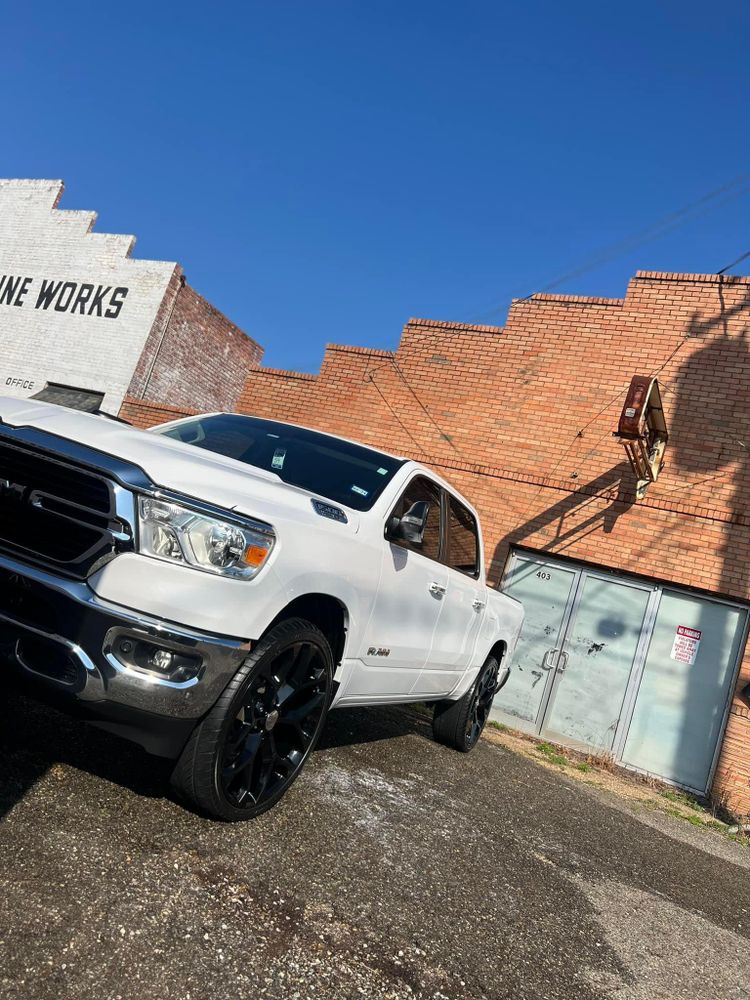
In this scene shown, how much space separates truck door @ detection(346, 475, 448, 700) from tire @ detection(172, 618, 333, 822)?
0.43 meters

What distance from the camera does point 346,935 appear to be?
2314mm

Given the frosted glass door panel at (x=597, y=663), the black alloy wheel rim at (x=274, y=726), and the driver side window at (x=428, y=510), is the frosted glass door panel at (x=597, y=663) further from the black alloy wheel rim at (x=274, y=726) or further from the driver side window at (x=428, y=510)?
the black alloy wheel rim at (x=274, y=726)

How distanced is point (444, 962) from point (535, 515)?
8603 mm

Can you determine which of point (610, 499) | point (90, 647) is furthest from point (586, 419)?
point (90, 647)

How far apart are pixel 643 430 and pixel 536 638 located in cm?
350

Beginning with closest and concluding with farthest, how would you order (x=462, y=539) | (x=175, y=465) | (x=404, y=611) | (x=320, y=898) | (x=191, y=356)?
1. (x=320, y=898)
2. (x=175, y=465)
3. (x=404, y=611)
4. (x=462, y=539)
5. (x=191, y=356)

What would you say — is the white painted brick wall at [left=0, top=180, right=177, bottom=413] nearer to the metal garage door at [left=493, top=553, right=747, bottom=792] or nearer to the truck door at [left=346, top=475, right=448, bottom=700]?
the metal garage door at [left=493, top=553, right=747, bottom=792]

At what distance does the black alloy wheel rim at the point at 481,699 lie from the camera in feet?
19.5

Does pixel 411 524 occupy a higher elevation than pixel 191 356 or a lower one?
lower

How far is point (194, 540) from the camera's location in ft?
8.29

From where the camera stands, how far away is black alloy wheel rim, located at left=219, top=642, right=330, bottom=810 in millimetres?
2736

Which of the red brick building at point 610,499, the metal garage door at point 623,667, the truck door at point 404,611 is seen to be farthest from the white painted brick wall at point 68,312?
the truck door at point 404,611

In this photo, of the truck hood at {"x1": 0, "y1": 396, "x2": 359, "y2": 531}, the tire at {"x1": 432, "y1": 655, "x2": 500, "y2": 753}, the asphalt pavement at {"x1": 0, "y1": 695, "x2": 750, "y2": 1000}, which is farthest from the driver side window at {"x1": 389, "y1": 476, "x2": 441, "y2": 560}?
Answer: the tire at {"x1": 432, "y1": 655, "x2": 500, "y2": 753}

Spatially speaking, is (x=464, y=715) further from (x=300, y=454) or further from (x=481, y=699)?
(x=300, y=454)
